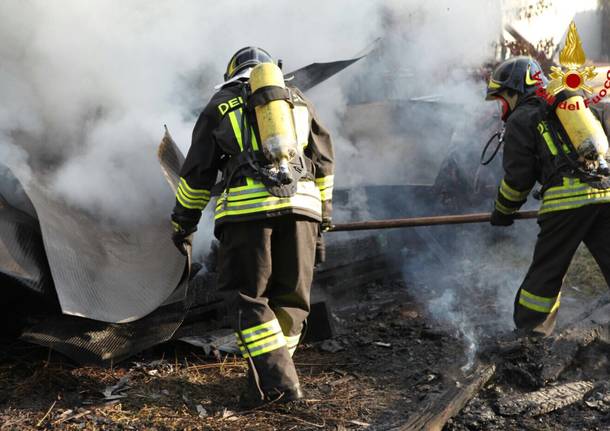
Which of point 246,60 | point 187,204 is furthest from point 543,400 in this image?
point 246,60

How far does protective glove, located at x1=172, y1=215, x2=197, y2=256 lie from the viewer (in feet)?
12.0

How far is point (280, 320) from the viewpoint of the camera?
365 cm

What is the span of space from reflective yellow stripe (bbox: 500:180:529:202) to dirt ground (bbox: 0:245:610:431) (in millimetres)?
1000

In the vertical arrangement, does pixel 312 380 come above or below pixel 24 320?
below

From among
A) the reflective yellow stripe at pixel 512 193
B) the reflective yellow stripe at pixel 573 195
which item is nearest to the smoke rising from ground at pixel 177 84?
the reflective yellow stripe at pixel 512 193

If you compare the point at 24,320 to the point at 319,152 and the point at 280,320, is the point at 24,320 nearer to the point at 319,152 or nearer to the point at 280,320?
the point at 280,320

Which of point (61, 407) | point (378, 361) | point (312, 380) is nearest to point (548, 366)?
point (378, 361)

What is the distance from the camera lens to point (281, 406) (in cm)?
344

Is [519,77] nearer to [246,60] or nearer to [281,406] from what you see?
[246,60]

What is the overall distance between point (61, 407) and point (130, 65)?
8.82 feet

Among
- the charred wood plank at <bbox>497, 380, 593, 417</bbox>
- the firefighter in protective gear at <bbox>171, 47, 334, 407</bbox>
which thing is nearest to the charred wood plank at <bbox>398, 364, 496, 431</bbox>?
the charred wood plank at <bbox>497, 380, 593, 417</bbox>

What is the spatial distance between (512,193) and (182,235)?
7.21 feet

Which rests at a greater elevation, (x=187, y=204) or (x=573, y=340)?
(x=187, y=204)

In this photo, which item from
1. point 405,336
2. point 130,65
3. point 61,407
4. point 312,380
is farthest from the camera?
point 130,65
